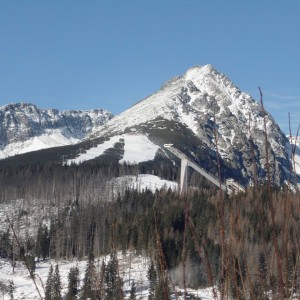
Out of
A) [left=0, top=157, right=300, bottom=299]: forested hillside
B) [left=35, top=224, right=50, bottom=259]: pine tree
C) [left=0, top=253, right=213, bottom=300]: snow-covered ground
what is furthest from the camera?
[left=35, top=224, right=50, bottom=259]: pine tree

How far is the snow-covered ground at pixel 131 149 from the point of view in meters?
154

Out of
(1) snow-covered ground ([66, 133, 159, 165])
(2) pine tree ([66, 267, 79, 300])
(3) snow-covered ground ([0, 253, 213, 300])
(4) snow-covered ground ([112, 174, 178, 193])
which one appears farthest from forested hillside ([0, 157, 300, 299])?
(1) snow-covered ground ([66, 133, 159, 165])

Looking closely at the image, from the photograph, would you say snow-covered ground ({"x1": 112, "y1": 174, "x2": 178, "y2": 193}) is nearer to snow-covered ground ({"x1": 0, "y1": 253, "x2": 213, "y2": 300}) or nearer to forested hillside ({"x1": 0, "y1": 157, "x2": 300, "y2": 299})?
forested hillside ({"x1": 0, "y1": 157, "x2": 300, "y2": 299})

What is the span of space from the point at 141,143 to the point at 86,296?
430 ft

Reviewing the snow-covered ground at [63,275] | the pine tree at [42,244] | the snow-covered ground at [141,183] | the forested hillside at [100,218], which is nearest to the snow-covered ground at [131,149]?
the forested hillside at [100,218]

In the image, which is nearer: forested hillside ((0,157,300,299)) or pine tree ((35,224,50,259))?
forested hillside ((0,157,300,299))

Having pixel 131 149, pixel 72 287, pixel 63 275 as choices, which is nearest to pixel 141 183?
pixel 63 275

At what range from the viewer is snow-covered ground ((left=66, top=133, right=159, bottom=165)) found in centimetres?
15388

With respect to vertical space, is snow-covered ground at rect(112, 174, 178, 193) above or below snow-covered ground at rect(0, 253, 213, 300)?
above

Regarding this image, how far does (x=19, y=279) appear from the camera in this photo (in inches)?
2554

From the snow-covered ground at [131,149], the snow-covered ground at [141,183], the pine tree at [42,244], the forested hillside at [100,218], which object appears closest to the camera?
the forested hillside at [100,218]

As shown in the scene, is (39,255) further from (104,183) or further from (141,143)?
(141,143)

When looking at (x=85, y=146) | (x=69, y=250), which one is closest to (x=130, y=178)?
(x=69, y=250)

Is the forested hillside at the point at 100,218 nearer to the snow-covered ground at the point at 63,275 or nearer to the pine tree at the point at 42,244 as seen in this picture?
the pine tree at the point at 42,244
